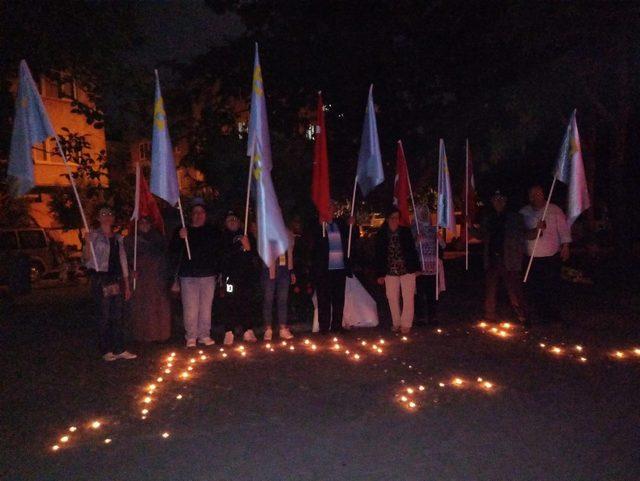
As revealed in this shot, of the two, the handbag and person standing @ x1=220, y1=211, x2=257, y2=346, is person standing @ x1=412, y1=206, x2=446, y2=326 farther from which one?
the handbag

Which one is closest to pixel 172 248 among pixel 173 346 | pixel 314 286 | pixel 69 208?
pixel 173 346

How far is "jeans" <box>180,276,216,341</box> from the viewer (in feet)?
27.0

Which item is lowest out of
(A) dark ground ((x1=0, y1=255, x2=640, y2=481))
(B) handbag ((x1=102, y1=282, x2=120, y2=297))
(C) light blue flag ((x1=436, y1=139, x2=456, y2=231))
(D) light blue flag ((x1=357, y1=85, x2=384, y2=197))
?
(A) dark ground ((x1=0, y1=255, x2=640, y2=481))

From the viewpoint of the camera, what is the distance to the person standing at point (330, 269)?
28.6 feet

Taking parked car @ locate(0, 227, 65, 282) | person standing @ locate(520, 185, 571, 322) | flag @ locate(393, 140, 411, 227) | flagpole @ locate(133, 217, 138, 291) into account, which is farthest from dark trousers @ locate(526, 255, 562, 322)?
parked car @ locate(0, 227, 65, 282)

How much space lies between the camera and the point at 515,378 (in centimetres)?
644

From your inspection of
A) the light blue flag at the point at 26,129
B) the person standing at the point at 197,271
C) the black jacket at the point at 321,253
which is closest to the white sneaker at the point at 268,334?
the person standing at the point at 197,271

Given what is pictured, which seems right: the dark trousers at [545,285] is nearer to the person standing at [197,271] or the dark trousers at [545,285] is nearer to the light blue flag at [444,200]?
the light blue flag at [444,200]

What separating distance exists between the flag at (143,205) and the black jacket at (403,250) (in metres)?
3.14

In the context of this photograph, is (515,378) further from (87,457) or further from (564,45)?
(564,45)

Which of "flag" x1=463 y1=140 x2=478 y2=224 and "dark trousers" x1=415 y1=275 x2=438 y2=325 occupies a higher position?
"flag" x1=463 y1=140 x2=478 y2=224

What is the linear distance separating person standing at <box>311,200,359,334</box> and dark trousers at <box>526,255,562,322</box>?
8.91 feet

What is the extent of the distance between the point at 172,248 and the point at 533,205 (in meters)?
5.20

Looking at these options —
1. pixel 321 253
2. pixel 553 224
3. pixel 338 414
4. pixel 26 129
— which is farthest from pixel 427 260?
pixel 26 129
